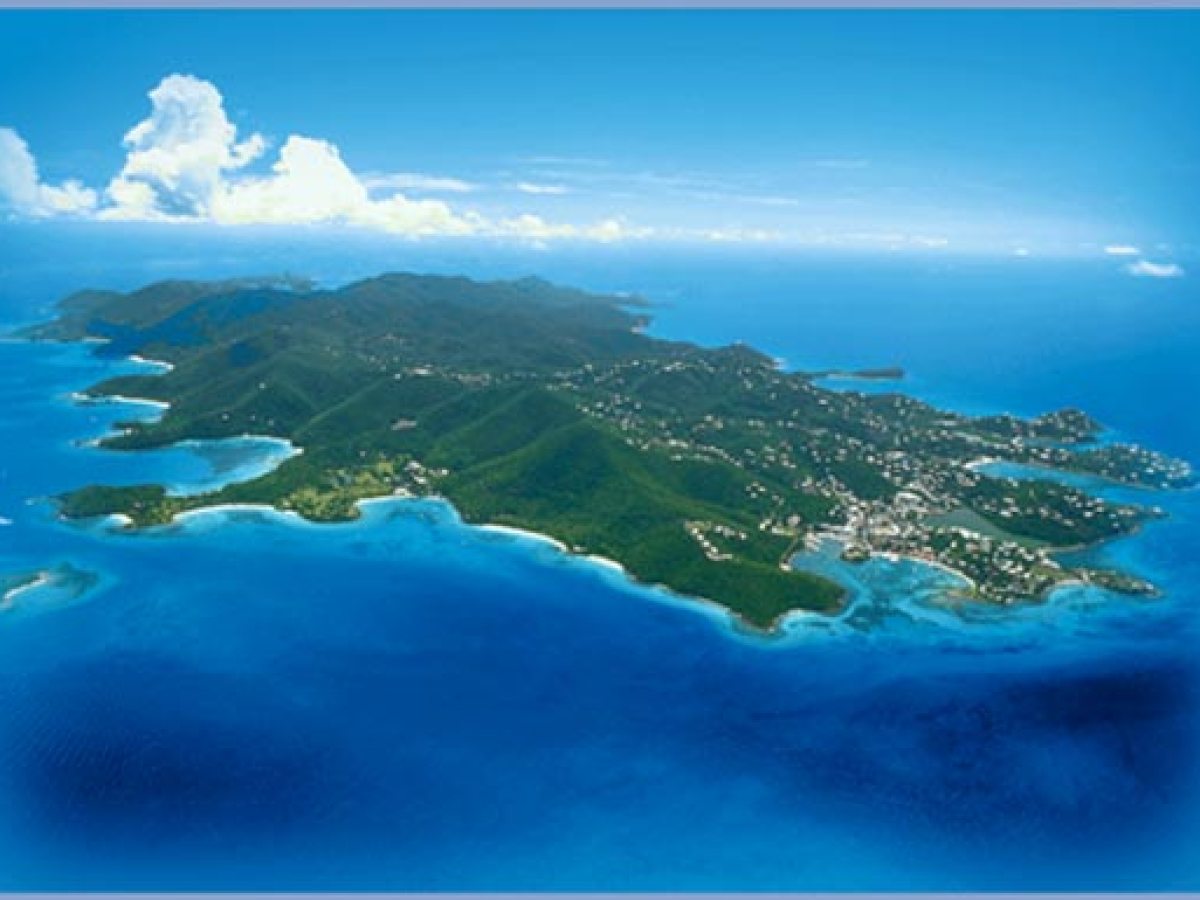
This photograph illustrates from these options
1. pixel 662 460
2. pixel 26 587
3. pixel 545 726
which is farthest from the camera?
pixel 662 460

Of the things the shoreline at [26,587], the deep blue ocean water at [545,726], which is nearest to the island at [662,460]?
the deep blue ocean water at [545,726]

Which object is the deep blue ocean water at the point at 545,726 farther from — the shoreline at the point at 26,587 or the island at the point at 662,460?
the island at the point at 662,460

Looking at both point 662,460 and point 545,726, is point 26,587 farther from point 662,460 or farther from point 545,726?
point 662,460

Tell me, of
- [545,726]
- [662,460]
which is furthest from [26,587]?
[662,460]

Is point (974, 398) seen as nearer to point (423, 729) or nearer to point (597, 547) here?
point (597, 547)

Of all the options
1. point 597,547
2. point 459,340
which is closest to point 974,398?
point 459,340

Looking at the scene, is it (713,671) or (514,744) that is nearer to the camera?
(514,744)

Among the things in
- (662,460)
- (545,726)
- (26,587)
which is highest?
(662,460)
